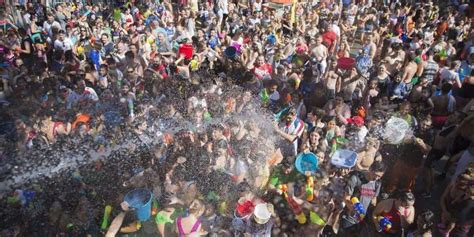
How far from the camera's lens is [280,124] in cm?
569

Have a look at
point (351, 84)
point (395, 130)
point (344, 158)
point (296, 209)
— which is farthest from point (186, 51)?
point (296, 209)

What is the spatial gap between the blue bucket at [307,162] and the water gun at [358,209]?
0.60m

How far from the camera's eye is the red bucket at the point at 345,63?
7025 mm

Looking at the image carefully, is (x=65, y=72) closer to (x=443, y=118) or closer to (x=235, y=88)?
(x=235, y=88)

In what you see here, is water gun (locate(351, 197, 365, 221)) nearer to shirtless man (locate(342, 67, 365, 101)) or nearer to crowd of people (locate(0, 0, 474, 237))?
crowd of people (locate(0, 0, 474, 237))

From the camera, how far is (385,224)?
4.03m

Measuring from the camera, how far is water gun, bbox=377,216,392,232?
4023 millimetres

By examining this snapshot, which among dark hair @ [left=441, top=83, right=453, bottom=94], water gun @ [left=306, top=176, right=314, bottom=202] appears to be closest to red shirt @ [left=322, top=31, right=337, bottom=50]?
dark hair @ [left=441, top=83, right=453, bottom=94]

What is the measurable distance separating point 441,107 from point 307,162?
269 cm

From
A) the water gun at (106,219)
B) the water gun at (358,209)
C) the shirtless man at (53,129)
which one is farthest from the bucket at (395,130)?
the shirtless man at (53,129)

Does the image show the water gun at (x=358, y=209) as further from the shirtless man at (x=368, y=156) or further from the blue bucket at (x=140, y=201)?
the blue bucket at (x=140, y=201)

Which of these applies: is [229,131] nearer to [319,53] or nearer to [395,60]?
[319,53]

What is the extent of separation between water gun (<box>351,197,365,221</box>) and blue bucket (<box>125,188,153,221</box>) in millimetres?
2368

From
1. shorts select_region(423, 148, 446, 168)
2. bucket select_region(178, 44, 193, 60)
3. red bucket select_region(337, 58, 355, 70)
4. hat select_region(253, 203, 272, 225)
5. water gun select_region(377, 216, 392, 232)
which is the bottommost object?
shorts select_region(423, 148, 446, 168)
